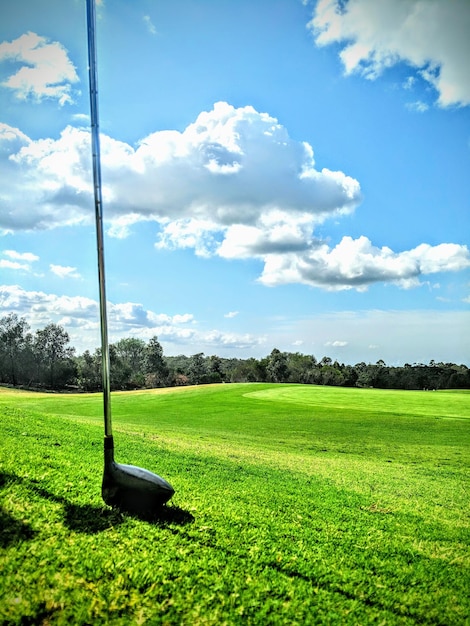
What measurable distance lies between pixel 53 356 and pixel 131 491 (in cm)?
8043

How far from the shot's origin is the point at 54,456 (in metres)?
7.55

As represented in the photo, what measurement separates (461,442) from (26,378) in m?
74.7

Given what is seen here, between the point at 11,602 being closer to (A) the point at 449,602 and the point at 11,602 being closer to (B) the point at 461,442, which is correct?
(A) the point at 449,602

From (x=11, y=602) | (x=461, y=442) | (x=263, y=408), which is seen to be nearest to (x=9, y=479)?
(x=11, y=602)

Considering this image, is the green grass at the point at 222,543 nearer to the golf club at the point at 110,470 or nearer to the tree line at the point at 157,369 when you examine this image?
the golf club at the point at 110,470

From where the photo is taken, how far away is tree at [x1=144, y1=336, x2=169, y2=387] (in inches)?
3691

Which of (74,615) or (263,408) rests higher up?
(74,615)

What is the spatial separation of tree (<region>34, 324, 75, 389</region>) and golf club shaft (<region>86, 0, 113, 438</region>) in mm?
78406

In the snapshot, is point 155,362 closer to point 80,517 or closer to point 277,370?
point 277,370

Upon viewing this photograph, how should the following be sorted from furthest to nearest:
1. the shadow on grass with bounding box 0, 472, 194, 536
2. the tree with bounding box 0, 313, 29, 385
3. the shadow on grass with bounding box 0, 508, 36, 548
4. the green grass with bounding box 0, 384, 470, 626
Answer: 1. the tree with bounding box 0, 313, 29, 385
2. the shadow on grass with bounding box 0, 472, 194, 536
3. the shadow on grass with bounding box 0, 508, 36, 548
4. the green grass with bounding box 0, 384, 470, 626

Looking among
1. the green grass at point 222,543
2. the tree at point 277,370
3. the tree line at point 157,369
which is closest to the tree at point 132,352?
the tree line at point 157,369

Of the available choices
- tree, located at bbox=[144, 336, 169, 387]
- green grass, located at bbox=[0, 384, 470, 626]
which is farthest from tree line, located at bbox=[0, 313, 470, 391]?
green grass, located at bbox=[0, 384, 470, 626]

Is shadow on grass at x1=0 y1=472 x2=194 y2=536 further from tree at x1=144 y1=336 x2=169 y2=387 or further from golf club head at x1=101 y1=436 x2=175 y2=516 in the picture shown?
tree at x1=144 y1=336 x2=169 y2=387

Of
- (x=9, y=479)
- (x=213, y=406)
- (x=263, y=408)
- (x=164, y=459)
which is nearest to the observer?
(x=9, y=479)
